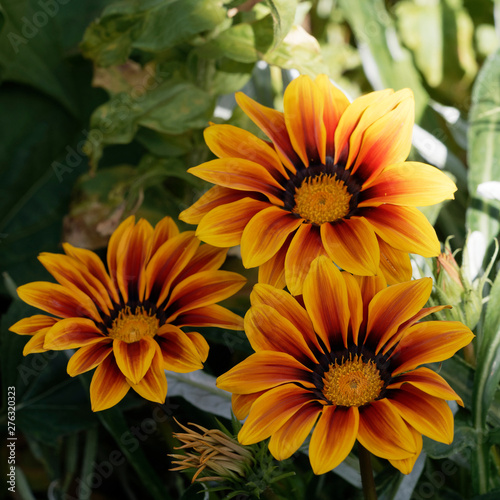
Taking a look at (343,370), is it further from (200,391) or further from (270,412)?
(200,391)

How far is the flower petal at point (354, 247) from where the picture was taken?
Result: 0.45m

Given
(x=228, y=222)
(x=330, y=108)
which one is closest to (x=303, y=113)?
(x=330, y=108)

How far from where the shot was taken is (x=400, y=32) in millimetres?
1051

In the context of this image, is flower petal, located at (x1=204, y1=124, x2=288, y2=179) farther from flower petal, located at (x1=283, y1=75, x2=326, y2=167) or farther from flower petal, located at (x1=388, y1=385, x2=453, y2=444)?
flower petal, located at (x1=388, y1=385, x2=453, y2=444)

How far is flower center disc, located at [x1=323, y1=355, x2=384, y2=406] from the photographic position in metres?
0.44

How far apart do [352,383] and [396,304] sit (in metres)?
0.07

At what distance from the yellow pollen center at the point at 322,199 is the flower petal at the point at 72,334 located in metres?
Result: 0.20

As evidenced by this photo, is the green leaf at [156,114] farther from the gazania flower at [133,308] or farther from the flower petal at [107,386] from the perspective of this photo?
the flower petal at [107,386]

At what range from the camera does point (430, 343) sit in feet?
1.43

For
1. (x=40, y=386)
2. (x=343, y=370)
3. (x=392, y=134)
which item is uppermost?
(x=392, y=134)

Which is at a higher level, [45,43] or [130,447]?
[45,43]

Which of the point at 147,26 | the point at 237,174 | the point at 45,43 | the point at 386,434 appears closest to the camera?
→ the point at 386,434

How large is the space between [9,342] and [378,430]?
0.48 metres

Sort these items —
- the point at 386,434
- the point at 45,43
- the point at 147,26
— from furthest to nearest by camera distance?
the point at 45,43 → the point at 147,26 → the point at 386,434
